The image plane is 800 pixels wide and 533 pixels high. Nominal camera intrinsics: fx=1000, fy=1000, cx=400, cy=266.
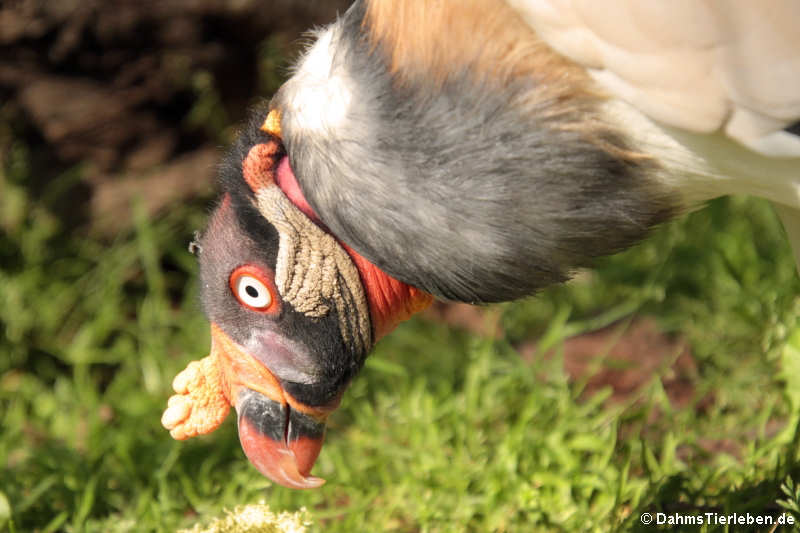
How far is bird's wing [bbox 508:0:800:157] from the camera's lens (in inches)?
76.9

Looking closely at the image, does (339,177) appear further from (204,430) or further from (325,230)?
(204,430)

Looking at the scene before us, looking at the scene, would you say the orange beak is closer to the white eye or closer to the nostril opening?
the white eye

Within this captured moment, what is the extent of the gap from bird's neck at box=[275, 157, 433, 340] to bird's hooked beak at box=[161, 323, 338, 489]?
0.83 feet

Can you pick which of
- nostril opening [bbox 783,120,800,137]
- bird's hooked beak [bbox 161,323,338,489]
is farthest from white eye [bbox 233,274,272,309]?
nostril opening [bbox 783,120,800,137]

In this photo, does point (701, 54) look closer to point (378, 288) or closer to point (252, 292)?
point (378, 288)

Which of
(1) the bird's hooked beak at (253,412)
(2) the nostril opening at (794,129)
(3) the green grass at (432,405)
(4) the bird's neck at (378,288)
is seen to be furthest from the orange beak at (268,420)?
(2) the nostril opening at (794,129)

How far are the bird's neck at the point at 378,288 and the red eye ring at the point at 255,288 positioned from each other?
186mm

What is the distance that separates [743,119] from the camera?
201 centimetres

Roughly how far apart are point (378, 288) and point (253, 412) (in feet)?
1.42

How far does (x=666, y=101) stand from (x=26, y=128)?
10.7 ft

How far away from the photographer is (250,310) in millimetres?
2449

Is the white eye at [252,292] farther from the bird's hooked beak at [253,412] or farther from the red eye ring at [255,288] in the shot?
the bird's hooked beak at [253,412]

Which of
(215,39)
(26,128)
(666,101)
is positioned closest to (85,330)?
(26,128)

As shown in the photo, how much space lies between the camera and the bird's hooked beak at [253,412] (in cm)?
245
